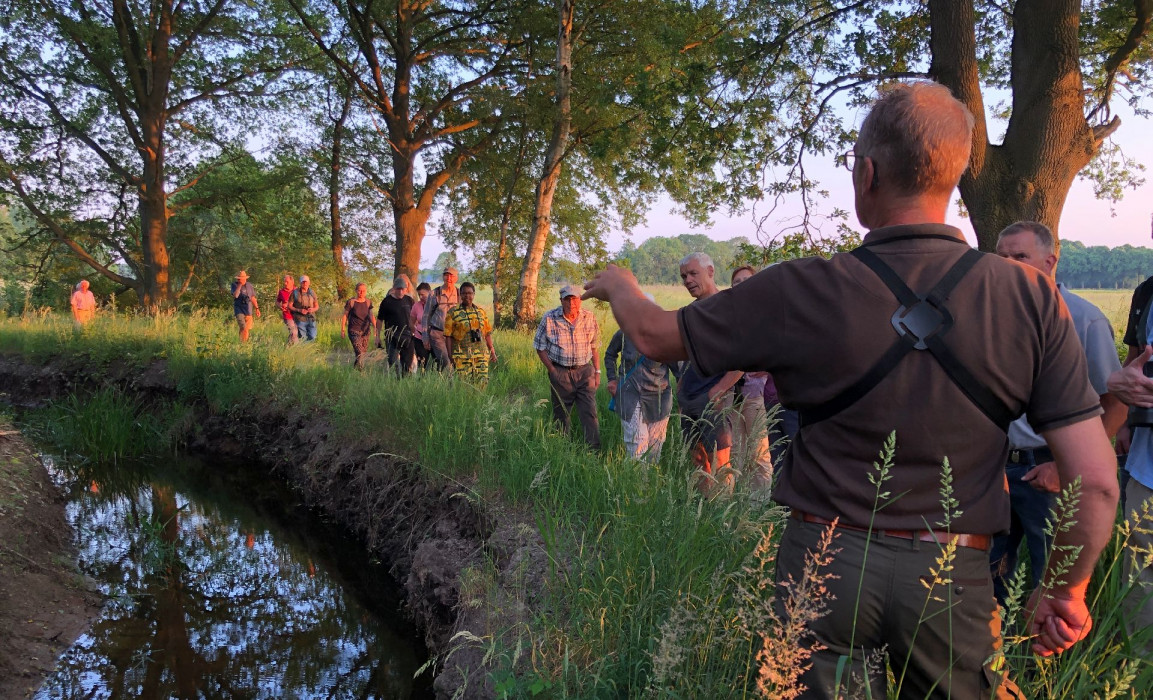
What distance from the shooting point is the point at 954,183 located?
5.45 feet

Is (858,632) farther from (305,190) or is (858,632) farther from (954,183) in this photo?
(305,190)

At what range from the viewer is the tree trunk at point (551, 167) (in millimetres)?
14562

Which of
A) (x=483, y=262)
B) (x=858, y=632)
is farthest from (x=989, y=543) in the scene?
(x=483, y=262)

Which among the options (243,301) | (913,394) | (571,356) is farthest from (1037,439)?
(243,301)

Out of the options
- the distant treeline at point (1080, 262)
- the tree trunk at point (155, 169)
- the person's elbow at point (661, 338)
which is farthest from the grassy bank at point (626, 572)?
the distant treeline at point (1080, 262)

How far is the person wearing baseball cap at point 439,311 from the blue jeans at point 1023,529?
8.05 metres

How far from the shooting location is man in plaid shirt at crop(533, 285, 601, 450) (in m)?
6.95

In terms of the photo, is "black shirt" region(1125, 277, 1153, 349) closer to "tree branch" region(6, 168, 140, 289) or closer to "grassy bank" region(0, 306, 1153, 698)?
"grassy bank" region(0, 306, 1153, 698)

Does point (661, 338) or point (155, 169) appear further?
point (155, 169)

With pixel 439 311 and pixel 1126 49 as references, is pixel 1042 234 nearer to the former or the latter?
pixel 1126 49

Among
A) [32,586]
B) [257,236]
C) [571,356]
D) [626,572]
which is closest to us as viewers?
[626,572]

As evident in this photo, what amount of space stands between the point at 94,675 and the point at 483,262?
21235mm

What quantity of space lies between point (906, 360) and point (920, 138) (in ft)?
1.68

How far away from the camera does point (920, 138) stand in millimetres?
1617
